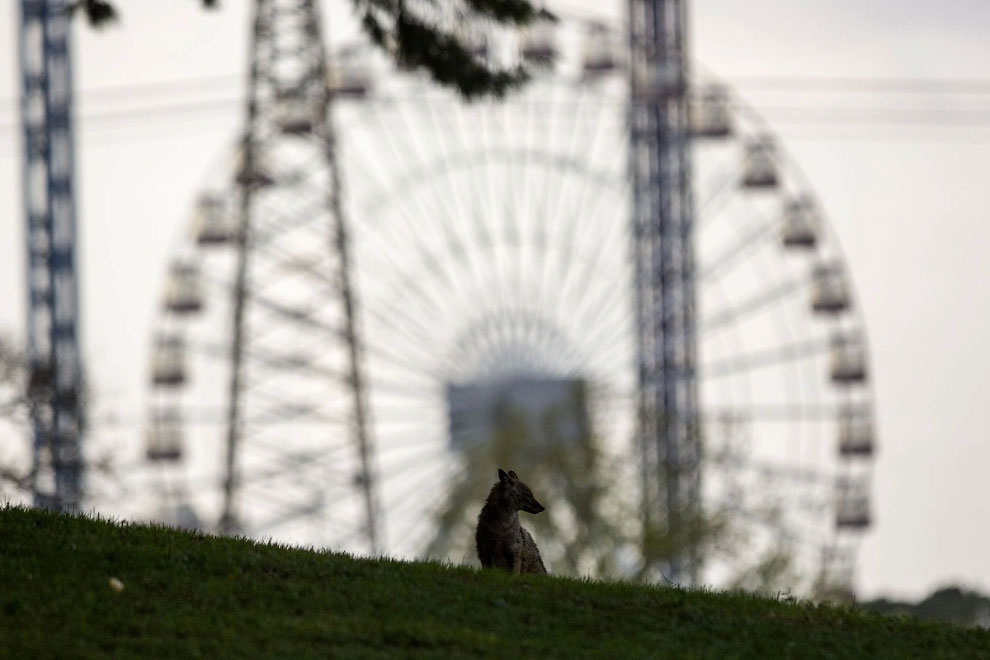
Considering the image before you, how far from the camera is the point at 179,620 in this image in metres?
13.4

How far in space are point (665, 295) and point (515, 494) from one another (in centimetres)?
2691

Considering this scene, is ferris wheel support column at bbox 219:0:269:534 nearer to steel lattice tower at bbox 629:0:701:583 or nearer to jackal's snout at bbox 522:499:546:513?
steel lattice tower at bbox 629:0:701:583

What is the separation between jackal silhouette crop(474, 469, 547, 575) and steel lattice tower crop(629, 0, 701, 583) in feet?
82.1

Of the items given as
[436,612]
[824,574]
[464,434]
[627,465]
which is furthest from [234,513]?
[436,612]

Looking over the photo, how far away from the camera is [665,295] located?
42.1 m

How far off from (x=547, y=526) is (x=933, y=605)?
98.7 feet

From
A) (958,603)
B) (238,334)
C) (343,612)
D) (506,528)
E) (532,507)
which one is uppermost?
(238,334)

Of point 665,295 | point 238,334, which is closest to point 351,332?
point 238,334

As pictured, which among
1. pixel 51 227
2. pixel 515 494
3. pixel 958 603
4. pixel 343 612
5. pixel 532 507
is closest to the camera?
pixel 343 612

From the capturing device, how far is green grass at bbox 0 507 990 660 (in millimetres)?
13078

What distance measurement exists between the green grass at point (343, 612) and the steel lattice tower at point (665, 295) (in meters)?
25.6

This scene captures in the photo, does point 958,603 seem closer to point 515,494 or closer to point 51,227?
point 51,227

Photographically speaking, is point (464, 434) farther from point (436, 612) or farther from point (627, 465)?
point (436, 612)

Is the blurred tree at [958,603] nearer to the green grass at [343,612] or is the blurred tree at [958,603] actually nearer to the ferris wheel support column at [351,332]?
the ferris wheel support column at [351,332]
